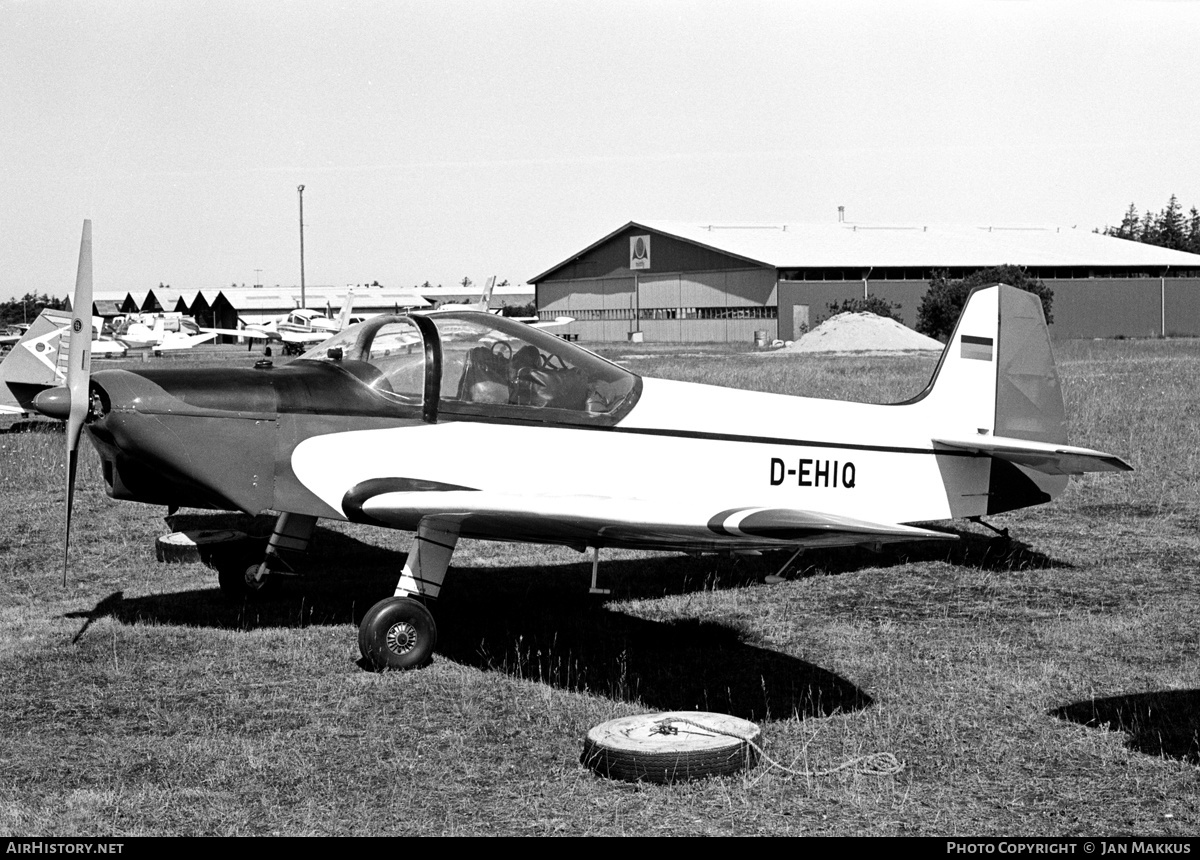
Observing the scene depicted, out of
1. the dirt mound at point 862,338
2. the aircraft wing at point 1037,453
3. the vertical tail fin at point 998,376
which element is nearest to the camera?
the aircraft wing at point 1037,453

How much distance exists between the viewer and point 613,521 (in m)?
6.07

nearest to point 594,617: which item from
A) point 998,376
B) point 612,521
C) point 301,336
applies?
point 612,521

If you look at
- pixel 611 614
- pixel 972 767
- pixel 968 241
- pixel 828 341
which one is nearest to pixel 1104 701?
pixel 972 767

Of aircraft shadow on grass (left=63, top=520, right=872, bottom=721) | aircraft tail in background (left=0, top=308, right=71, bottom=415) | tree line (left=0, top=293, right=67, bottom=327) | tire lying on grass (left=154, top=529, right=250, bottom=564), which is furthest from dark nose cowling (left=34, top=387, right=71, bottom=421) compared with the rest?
tree line (left=0, top=293, right=67, bottom=327)

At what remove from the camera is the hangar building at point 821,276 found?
64.6 m

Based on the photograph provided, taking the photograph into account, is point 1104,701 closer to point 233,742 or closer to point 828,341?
point 233,742

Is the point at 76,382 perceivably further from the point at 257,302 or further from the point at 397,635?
the point at 257,302

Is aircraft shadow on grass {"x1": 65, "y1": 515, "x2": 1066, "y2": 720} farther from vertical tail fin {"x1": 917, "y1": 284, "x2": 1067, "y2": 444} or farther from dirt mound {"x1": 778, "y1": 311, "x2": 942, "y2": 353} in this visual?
dirt mound {"x1": 778, "y1": 311, "x2": 942, "y2": 353}

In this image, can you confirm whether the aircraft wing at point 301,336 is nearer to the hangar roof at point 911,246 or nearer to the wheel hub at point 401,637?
the hangar roof at point 911,246

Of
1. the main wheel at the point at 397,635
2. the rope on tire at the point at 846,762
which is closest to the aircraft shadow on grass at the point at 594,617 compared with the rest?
the main wheel at the point at 397,635

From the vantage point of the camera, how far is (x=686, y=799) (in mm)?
4941

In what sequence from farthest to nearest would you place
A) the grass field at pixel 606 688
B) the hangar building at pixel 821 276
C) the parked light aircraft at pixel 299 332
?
the hangar building at pixel 821 276 < the parked light aircraft at pixel 299 332 < the grass field at pixel 606 688

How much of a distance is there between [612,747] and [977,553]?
592 cm

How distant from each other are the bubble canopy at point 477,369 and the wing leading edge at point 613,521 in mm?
553
